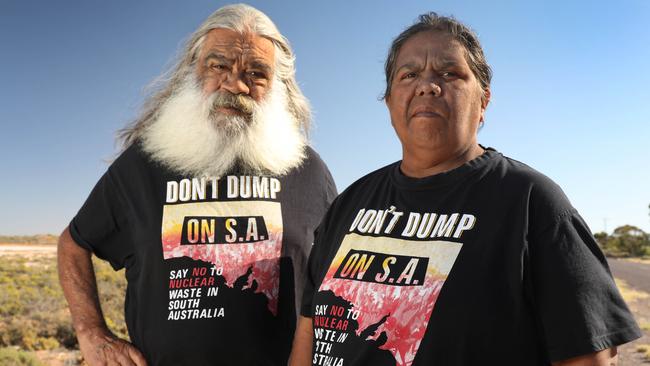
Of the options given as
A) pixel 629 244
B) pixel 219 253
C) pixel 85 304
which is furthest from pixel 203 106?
pixel 629 244

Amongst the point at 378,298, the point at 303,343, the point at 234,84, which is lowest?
the point at 303,343

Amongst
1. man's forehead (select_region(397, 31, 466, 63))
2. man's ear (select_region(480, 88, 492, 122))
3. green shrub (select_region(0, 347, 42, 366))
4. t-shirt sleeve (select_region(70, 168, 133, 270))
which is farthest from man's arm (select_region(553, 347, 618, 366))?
green shrub (select_region(0, 347, 42, 366))

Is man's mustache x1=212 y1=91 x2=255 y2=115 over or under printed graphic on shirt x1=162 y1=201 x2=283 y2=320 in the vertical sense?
over

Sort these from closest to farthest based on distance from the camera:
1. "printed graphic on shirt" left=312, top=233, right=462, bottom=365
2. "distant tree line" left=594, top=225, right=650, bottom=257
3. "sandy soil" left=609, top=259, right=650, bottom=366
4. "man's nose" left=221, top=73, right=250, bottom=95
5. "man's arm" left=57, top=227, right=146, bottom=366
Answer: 1. "printed graphic on shirt" left=312, top=233, right=462, bottom=365
2. "man's arm" left=57, top=227, right=146, bottom=366
3. "man's nose" left=221, top=73, right=250, bottom=95
4. "sandy soil" left=609, top=259, right=650, bottom=366
5. "distant tree line" left=594, top=225, right=650, bottom=257

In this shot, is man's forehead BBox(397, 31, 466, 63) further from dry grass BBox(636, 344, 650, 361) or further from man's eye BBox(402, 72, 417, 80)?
dry grass BBox(636, 344, 650, 361)

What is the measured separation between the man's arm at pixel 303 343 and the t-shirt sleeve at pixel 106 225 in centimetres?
140

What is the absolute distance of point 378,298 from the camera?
2.29 meters

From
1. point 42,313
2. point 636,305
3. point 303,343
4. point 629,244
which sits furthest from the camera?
point 629,244

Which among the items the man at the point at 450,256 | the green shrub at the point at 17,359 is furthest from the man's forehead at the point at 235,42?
the green shrub at the point at 17,359

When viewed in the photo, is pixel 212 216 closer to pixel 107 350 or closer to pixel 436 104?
pixel 107 350

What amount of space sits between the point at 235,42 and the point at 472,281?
2165mm

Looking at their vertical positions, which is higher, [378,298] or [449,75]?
[449,75]

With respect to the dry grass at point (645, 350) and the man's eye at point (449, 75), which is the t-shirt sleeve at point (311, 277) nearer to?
the man's eye at point (449, 75)

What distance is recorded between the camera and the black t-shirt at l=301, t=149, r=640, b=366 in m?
1.94
